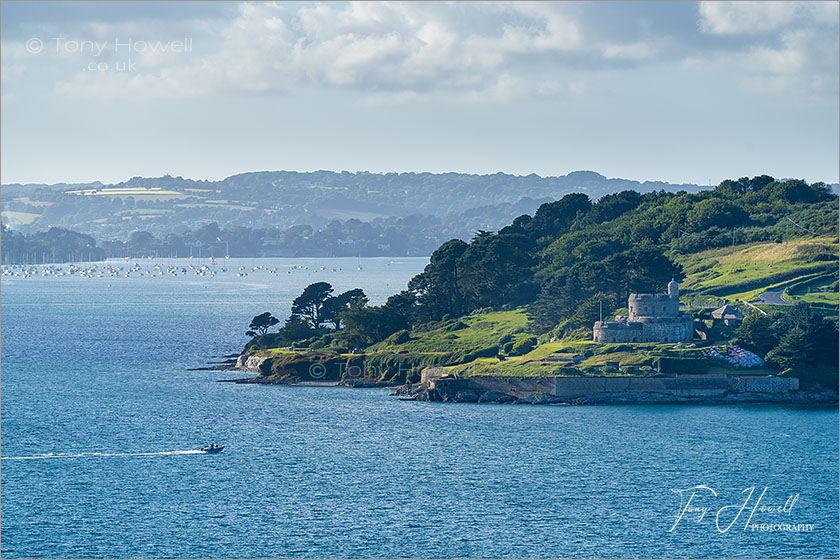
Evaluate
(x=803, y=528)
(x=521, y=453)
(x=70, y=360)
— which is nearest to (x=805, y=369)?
(x=521, y=453)

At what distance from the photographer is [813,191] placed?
192 metres

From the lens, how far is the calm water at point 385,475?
225 ft

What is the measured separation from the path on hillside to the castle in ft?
53.6

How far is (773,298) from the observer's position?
137250mm

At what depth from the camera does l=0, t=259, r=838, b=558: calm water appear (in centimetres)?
6850

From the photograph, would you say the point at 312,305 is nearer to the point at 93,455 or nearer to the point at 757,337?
the point at 757,337

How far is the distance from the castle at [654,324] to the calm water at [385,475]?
12.7 m

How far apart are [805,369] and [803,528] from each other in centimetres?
4547

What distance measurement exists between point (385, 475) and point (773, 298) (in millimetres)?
67513

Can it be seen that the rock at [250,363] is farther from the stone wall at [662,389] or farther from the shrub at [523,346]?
the stone wall at [662,389]

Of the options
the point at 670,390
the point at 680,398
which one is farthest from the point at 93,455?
the point at 680,398

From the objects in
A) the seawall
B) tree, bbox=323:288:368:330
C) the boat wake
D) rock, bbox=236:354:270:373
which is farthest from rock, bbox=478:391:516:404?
tree, bbox=323:288:368:330

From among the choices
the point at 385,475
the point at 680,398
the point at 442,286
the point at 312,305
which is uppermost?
the point at 442,286

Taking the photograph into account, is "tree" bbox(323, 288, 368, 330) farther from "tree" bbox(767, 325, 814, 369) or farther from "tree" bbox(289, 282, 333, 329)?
"tree" bbox(767, 325, 814, 369)
